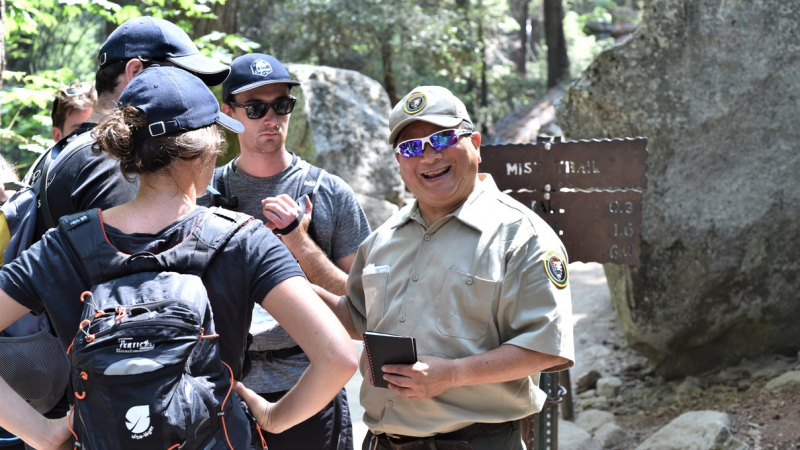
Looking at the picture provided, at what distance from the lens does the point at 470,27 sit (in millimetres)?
14867

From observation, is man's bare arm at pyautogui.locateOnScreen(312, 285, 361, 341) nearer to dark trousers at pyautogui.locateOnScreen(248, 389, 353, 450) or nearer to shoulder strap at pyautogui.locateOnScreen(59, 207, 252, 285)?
dark trousers at pyautogui.locateOnScreen(248, 389, 353, 450)

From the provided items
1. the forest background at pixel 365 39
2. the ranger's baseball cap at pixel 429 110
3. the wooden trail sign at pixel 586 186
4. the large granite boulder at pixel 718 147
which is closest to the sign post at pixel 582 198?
the wooden trail sign at pixel 586 186

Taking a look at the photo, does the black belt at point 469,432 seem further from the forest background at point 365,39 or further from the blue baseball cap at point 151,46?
the forest background at point 365,39

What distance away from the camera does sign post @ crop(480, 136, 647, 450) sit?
365 cm

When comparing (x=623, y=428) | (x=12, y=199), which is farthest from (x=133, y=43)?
(x=623, y=428)

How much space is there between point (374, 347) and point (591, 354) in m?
4.82

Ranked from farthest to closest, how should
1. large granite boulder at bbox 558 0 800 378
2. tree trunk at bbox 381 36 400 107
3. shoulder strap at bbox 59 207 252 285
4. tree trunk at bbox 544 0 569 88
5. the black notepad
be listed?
tree trunk at bbox 544 0 569 88 < tree trunk at bbox 381 36 400 107 < large granite boulder at bbox 558 0 800 378 < the black notepad < shoulder strap at bbox 59 207 252 285

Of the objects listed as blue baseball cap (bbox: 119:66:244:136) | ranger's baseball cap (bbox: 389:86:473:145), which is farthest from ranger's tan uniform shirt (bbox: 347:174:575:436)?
blue baseball cap (bbox: 119:66:244:136)

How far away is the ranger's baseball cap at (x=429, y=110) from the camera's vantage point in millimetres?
2613

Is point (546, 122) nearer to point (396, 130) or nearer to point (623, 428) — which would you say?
point (623, 428)

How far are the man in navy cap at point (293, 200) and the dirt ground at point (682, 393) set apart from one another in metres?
2.80

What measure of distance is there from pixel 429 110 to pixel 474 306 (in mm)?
649

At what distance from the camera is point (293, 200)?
315cm

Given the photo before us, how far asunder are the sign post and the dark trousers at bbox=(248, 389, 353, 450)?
901 mm
